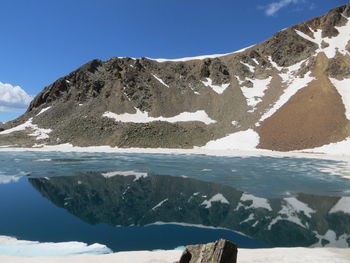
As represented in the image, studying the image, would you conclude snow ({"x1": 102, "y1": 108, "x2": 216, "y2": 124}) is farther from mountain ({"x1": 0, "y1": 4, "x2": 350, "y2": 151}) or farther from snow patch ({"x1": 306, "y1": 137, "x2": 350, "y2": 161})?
snow patch ({"x1": 306, "y1": 137, "x2": 350, "y2": 161})

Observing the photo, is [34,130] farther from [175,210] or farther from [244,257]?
[244,257]

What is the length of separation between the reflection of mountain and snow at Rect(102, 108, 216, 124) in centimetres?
6623

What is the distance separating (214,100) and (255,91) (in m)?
15.0

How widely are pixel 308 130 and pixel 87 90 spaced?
262 feet

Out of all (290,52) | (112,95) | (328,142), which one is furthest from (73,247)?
(290,52)

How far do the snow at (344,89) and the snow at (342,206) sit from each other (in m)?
58.9

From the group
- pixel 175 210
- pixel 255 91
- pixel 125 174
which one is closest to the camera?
pixel 175 210

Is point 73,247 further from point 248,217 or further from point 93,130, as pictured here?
point 93,130

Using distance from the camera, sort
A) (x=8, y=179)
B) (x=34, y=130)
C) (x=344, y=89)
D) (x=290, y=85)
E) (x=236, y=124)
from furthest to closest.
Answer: (x=34, y=130)
(x=290, y=85)
(x=236, y=124)
(x=344, y=89)
(x=8, y=179)

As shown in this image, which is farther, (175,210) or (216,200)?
(216,200)

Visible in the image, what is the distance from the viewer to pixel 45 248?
12.3m

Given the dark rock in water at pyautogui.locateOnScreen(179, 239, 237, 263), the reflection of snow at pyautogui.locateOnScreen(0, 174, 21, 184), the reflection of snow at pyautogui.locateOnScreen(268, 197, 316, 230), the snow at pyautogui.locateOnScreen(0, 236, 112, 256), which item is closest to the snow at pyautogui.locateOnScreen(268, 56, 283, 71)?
the reflection of snow at pyautogui.locateOnScreen(268, 197, 316, 230)

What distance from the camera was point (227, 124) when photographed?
8894 cm

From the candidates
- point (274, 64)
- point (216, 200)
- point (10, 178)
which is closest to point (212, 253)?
point (216, 200)
